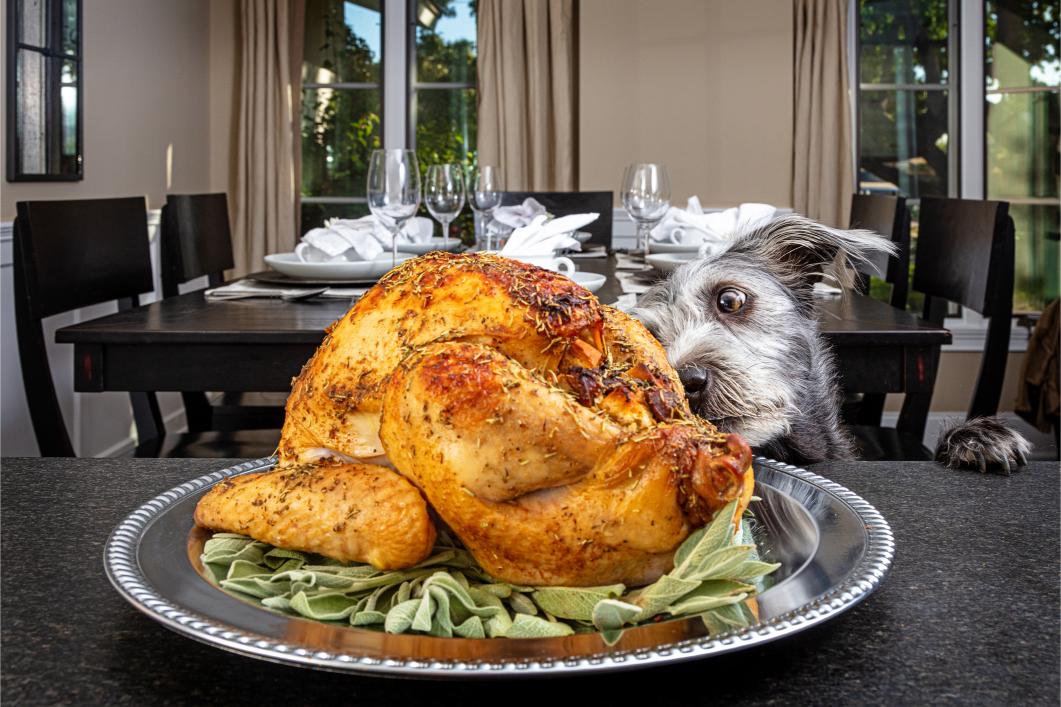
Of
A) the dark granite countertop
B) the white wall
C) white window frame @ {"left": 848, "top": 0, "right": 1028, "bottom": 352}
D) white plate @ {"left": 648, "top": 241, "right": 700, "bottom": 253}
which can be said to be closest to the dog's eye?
the dark granite countertop

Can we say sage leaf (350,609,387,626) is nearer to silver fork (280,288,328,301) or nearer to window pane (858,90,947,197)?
silver fork (280,288,328,301)

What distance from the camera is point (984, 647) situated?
0.44 metres

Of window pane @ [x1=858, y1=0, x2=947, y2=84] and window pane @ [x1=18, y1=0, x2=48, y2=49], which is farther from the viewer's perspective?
window pane @ [x1=858, y1=0, x2=947, y2=84]

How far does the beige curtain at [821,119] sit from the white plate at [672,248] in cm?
215

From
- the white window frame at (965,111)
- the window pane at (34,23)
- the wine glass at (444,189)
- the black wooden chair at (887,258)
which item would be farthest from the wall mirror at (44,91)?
the white window frame at (965,111)

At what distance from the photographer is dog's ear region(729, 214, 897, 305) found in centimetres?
131

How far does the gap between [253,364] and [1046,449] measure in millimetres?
3983

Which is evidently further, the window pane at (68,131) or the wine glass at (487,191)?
the window pane at (68,131)

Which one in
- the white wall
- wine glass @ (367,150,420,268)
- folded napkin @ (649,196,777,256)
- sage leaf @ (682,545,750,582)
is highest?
wine glass @ (367,150,420,268)

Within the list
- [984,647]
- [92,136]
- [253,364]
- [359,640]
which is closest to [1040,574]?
[984,647]

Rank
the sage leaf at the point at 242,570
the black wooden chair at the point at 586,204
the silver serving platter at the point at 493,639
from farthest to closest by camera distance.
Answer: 1. the black wooden chair at the point at 586,204
2. the sage leaf at the point at 242,570
3. the silver serving platter at the point at 493,639

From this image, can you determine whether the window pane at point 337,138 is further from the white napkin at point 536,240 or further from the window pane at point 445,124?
the white napkin at point 536,240

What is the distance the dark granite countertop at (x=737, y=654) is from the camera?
40 cm

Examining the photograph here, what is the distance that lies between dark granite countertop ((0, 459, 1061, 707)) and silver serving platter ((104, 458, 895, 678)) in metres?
0.02
